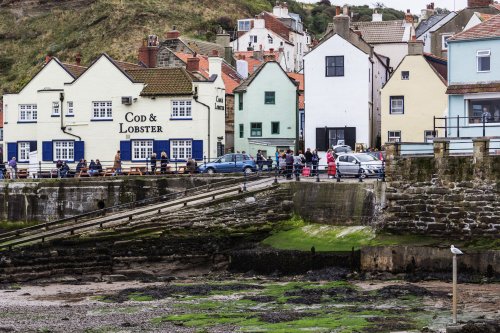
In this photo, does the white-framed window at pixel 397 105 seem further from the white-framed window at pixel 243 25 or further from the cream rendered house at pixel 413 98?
the white-framed window at pixel 243 25

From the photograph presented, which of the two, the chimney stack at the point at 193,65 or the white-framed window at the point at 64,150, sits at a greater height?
the chimney stack at the point at 193,65

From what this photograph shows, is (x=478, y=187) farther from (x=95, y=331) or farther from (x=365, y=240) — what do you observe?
(x=95, y=331)

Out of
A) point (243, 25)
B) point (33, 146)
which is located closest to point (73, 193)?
point (33, 146)

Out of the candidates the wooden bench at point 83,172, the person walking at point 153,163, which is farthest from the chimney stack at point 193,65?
the wooden bench at point 83,172

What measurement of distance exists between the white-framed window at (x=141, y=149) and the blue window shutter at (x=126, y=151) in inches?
8.4

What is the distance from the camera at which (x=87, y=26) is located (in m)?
115

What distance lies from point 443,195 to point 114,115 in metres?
25.4

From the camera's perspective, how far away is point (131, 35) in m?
111

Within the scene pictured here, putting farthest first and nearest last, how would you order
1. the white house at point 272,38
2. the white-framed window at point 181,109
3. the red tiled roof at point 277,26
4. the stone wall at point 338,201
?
the red tiled roof at point 277,26, the white house at point 272,38, the white-framed window at point 181,109, the stone wall at point 338,201

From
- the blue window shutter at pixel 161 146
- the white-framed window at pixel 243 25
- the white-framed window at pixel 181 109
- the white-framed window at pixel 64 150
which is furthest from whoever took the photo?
the white-framed window at pixel 243 25

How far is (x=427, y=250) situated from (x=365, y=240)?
3.62 meters

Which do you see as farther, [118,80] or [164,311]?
[118,80]

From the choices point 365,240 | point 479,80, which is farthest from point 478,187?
point 479,80

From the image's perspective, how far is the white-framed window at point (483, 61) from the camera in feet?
174
